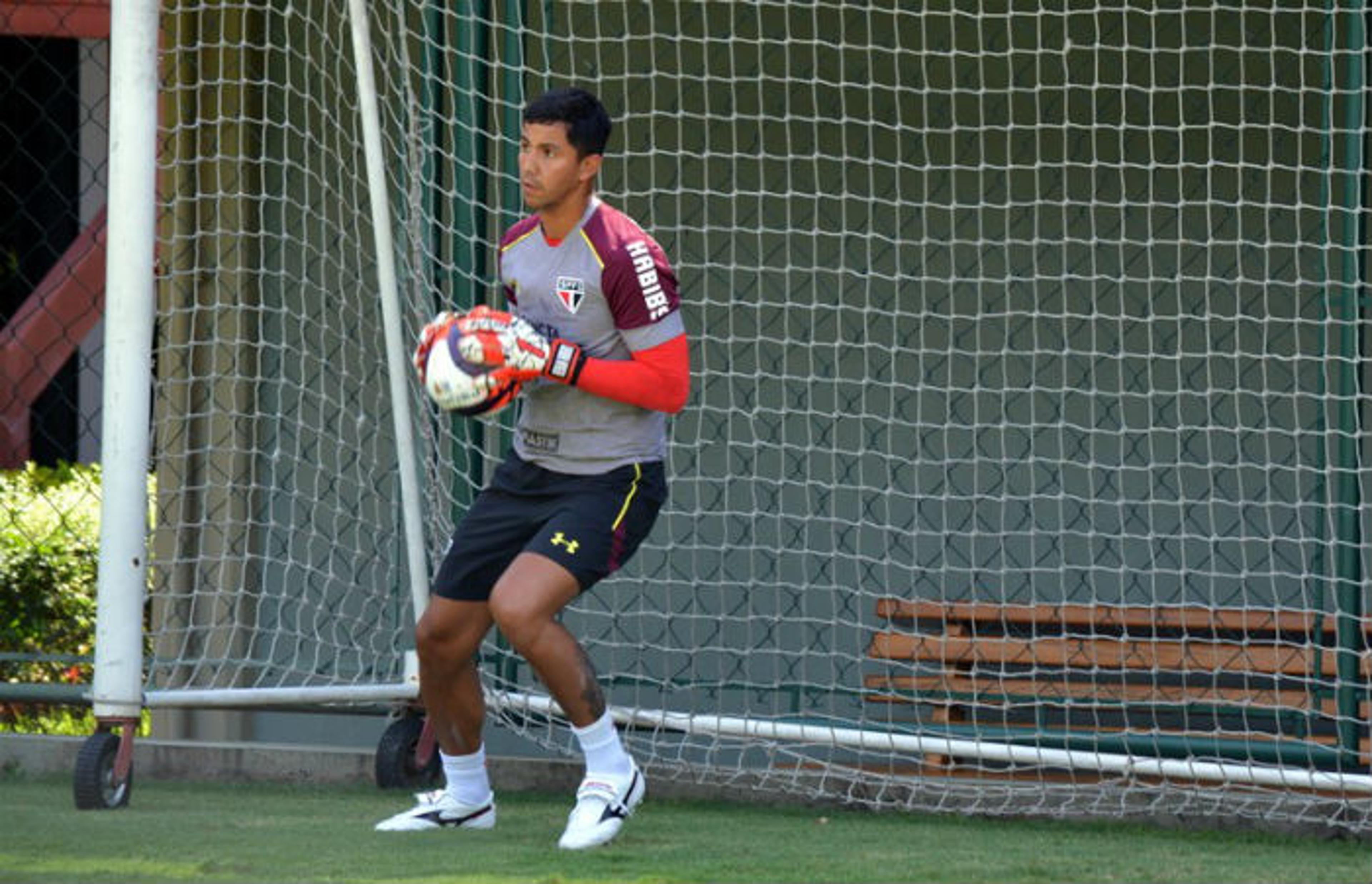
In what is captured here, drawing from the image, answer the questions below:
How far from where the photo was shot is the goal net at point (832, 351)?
7.26m

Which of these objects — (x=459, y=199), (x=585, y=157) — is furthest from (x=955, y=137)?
(x=585, y=157)

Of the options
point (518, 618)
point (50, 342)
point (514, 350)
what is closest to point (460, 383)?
point (514, 350)

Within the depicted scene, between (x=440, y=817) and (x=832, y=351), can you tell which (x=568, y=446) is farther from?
(x=832, y=351)

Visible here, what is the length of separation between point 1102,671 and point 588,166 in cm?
270

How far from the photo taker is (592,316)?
18.2 ft

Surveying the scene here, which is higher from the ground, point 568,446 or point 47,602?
point 568,446

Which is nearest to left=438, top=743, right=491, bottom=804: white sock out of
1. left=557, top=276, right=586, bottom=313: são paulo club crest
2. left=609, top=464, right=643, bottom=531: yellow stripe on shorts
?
left=609, top=464, right=643, bottom=531: yellow stripe on shorts

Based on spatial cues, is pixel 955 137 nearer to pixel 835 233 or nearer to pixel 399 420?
pixel 835 233

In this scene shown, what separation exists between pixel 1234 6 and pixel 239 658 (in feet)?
12.8

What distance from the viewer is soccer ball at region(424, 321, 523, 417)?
5.28 metres

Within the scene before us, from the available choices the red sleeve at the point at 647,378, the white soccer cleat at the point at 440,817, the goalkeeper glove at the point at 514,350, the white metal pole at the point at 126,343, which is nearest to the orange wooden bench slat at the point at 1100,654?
the white soccer cleat at the point at 440,817

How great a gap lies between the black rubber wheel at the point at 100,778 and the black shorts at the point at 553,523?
111cm

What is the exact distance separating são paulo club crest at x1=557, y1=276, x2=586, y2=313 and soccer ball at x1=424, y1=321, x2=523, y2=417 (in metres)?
0.29

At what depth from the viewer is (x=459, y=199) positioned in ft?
22.7
